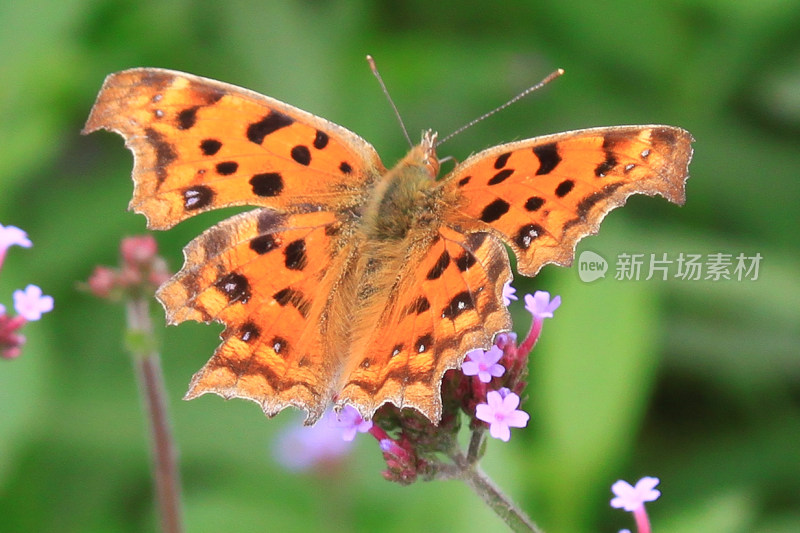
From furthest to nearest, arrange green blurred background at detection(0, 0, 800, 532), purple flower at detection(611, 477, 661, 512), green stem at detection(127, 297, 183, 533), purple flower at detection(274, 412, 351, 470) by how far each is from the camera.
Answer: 1. purple flower at detection(274, 412, 351, 470)
2. green blurred background at detection(0, 0, 800, 532)
3. green stem at detection(127, 297, 183, 533)
4. purple flower at detection(611, 477, 661, 512)

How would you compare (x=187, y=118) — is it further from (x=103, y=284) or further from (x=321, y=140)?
(x=103, y=284)

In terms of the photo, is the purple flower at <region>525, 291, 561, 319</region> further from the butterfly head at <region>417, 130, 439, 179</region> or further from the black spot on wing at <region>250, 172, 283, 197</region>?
the black spot on wing at <region>250, 172, 283, 197</region>

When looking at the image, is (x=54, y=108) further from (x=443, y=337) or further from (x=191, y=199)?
(x=443, y=337)

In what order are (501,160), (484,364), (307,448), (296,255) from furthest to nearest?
(307,448), (296,255), (501,160), (484,364)

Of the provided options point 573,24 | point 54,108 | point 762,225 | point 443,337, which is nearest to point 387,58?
point 573,24

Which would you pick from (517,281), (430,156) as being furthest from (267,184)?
(517,281)

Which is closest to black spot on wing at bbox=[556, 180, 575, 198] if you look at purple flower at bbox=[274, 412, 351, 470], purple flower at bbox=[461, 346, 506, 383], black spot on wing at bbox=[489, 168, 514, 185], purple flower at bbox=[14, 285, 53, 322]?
black spot on wing at bbox=[489, 168, 514, 185]
